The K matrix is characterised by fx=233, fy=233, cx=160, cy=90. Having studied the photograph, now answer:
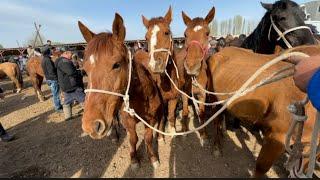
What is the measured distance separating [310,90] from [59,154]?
5.01 m

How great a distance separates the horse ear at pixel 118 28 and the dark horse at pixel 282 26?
9.32 ft

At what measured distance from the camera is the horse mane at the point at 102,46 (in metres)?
2.34

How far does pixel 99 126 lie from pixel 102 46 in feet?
2.67

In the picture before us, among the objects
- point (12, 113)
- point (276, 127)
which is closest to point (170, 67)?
point (276, 127)

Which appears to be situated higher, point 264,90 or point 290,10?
point 290,10

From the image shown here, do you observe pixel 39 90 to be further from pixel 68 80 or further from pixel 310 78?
pixel 310 78

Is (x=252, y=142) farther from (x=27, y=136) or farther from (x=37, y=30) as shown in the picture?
(x=37, y=30)

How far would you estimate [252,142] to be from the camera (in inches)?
193

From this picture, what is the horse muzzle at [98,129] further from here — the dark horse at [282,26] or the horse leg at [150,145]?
the dark horse at [282,26]

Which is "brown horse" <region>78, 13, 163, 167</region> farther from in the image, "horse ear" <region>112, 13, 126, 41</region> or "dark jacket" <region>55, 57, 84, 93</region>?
"dark jacket" <region>55, 57, 84, 93</region>

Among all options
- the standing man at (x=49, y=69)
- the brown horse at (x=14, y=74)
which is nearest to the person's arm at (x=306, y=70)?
the standing man at (x=49, y=69)

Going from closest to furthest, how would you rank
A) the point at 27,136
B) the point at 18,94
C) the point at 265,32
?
the point at 265,32 < the point at 27,136 < the point at 18,94

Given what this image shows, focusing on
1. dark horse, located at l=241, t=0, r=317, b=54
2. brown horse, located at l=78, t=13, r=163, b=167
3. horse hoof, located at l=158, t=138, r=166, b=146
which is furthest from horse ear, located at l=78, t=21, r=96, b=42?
dark horse, located at l=241, t=0, r=317, b=54

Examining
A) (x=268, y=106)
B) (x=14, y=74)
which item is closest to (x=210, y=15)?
(x=268, y=106)
